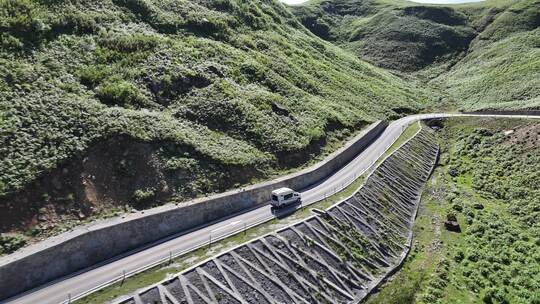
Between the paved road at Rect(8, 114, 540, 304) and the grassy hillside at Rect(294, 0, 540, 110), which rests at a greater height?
the grassy hillside at Rect(294, 0, 540, 110)

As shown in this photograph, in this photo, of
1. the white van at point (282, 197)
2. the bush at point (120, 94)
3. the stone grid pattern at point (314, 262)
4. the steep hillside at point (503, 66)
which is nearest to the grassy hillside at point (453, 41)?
the steep hillside at point (503, 66)

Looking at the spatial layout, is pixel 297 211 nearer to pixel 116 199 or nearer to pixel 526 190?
pixel 116 199

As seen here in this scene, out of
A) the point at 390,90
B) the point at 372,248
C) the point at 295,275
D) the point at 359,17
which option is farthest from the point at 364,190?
the point at 359,17

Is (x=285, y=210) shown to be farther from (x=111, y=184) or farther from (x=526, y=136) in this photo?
(x=526, y=136)

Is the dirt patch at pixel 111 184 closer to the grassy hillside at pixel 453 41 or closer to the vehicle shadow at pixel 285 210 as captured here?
the vehicle shadow at pixel 285 210

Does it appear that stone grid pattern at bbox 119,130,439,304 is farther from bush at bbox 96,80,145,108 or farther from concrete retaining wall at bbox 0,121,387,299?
bush at bbox 96,80,145,108

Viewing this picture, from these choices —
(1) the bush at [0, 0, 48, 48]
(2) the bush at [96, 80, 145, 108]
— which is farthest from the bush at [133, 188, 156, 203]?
(1) the bush at [0, 0, 48, 48]
